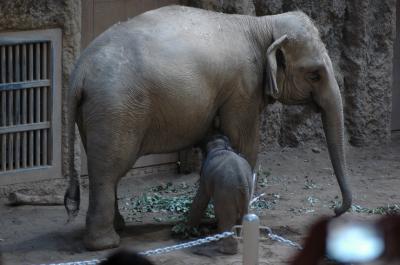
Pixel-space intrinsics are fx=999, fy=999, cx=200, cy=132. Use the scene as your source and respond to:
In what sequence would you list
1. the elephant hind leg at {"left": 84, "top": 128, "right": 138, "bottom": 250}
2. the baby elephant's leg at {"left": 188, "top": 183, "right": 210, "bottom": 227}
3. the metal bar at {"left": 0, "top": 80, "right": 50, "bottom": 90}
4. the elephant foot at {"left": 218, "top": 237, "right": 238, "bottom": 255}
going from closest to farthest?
1. the elephant hind leg at {"left": 84, "top": 128, "right": 138, "bottom": 250}
2. the elephant foot at {"left": 218, "top": 237, "right": 238, "bottom": 255}
3. the baby elephant's leg at {"left": 188, "top": 183, "right": 210, "bottom": 227}
4. the metal bar at {"left": 0, "top": 80, "right": 50, "bottom": 90}

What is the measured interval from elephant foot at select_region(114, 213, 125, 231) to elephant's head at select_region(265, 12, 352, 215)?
1435 millimetres

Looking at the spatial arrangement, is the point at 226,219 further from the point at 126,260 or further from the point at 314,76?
the point at 126,260

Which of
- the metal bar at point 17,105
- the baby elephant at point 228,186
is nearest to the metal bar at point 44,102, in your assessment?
the metal bar at point 17,105

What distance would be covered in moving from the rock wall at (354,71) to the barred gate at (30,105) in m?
2.68

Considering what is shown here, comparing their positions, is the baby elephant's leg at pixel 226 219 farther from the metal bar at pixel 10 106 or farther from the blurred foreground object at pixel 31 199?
the metal bar at pixel 10 106

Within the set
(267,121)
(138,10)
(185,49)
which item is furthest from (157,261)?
(267,121)

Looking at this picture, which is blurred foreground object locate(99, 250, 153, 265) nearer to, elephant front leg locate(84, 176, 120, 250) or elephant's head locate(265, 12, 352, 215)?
elephant front leg locate(84, 176, 120, 250)

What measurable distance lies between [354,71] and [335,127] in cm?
339

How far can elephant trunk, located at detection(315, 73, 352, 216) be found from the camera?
757cm

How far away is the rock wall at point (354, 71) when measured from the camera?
416 inches

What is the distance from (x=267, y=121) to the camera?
1032cm

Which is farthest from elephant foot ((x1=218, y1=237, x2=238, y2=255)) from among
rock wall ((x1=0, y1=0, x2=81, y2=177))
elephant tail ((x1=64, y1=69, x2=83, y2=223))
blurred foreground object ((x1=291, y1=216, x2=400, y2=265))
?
blurred foreground object ((x1=291, y1=216, x2=400, y2=265))

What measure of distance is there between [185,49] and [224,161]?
85 cm

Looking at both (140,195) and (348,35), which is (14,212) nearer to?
(140,195)
